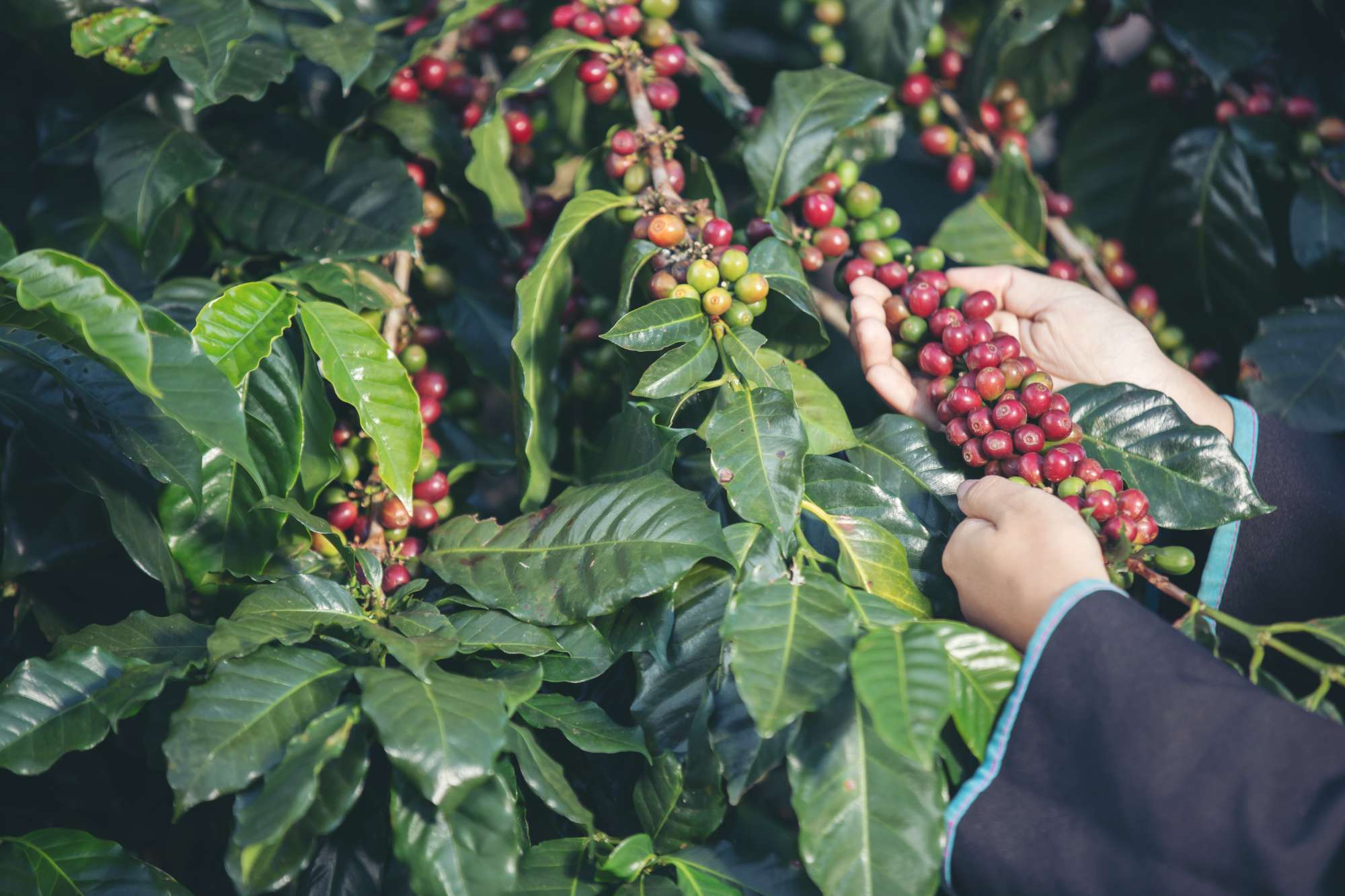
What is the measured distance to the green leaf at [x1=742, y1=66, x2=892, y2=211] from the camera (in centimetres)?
120

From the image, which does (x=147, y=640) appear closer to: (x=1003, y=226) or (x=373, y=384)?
(x=373, y=384)

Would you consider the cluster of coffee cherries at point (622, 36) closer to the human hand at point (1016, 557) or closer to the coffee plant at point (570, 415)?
the coffee plant at point (570, 415)

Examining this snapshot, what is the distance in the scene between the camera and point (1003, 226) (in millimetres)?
1437

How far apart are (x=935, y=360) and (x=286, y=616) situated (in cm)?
82

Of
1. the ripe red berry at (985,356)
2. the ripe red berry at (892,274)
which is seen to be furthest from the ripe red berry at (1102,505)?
the ripe red berry at (892,274)

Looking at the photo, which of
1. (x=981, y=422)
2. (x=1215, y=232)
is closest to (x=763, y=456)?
(x=981, y=422)

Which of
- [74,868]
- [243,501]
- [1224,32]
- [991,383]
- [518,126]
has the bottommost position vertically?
[74,868]

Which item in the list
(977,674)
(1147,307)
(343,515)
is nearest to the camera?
(977,674)

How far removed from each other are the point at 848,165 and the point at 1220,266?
0.73 m

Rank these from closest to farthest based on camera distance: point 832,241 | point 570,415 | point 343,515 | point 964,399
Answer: point 964,399 → point 343,515 → point 832,241 → point 570,415

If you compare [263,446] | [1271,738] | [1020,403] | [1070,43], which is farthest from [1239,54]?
[263,446]

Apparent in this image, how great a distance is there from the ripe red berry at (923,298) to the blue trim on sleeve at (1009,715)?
17.7 inches

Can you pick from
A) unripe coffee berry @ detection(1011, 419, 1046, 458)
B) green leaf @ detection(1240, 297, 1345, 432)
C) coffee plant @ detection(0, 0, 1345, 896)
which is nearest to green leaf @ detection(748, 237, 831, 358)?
coffee plant @ detection(0, 0, 1345, 896)

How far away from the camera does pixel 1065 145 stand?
1.66 m
